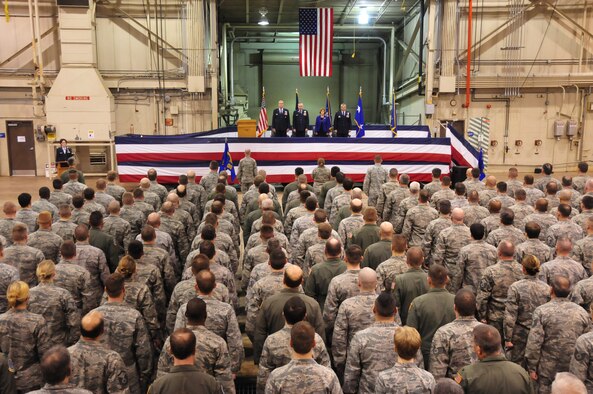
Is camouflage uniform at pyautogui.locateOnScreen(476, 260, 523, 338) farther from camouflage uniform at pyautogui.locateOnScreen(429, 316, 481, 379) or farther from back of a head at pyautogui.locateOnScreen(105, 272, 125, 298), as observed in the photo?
back of a head at pyautogui.locateOnScreen(105, 272, 125, 298)

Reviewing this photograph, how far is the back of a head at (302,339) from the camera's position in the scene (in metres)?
2.98

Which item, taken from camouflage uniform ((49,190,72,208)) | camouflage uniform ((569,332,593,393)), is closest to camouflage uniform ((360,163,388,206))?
camouflage uniform ((49,190,72,208))

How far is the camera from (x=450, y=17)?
17.4 meters

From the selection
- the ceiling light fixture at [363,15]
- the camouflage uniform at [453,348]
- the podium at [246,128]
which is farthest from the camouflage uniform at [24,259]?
the ceiling light fixture at [363,15]

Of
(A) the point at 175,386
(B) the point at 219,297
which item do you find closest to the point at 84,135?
(B) the point at 219,297

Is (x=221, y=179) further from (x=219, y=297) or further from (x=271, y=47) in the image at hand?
(x=271, y=47)

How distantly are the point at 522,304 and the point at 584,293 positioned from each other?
580 mm

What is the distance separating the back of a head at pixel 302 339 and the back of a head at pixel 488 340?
102 cm

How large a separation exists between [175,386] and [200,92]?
15.9 meters

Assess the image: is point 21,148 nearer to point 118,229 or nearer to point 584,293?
point 118,229

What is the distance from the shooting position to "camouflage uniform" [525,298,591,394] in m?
4.12

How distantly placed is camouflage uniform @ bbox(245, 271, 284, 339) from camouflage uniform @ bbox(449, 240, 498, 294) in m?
2.13

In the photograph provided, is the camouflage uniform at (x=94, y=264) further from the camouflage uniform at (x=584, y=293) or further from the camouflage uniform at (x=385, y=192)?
the camouflage uniform at (x=385, y=192)

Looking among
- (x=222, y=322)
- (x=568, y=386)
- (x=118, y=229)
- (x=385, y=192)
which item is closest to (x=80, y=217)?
(x=118, y=229)
